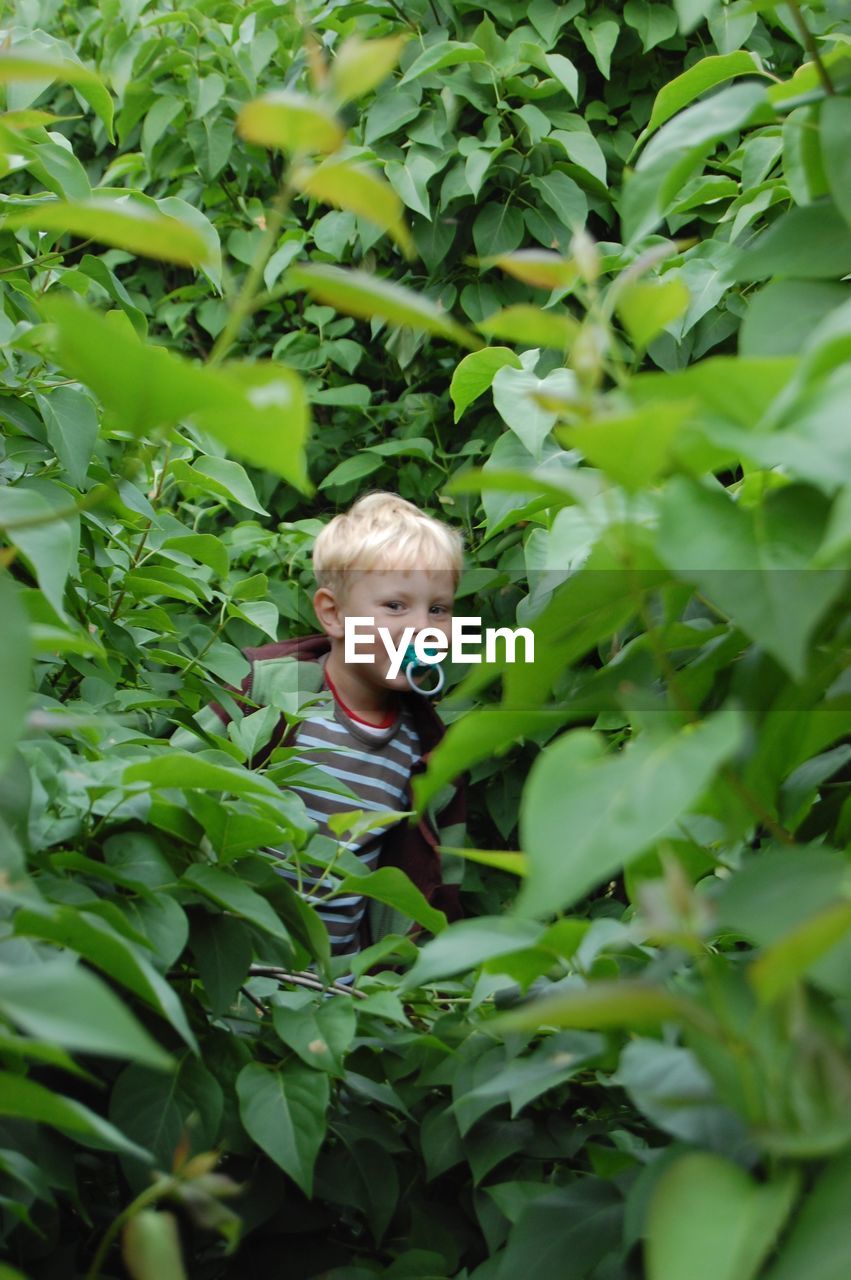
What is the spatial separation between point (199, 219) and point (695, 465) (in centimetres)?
93

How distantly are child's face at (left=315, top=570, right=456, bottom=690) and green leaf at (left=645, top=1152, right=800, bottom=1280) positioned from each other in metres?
1.53

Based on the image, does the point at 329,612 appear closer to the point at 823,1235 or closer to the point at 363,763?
the point at 363,763

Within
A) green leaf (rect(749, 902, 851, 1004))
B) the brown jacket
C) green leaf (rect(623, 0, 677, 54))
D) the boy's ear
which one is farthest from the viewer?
green leaf (rect(623, 0, 677, 54))

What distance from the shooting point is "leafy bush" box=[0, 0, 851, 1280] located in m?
0.43

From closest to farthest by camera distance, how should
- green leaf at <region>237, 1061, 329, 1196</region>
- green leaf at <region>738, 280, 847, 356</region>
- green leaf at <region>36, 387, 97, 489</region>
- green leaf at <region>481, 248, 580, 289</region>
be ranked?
green leaf at <region>481, 248, 580, 289</region> → green leaf at <region>738, 280, 847, 356</region> → green leaf at <region>237, 1061, 329, 1196</region> → green leaf at <region>36, 387, 97, 489</region>

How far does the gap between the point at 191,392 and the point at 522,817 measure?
1.76 feet

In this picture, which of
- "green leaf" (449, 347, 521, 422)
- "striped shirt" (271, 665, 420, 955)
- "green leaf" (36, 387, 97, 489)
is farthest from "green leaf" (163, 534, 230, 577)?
"striped shirt" (271, 665, 420, 955)

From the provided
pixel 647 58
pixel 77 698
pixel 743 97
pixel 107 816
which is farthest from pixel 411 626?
pixel 743 97

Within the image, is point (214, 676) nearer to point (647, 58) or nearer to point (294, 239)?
point (294, 239)

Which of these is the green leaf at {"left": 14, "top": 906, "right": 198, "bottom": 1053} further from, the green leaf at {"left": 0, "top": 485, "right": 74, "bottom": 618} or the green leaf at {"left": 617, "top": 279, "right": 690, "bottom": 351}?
the green leaf at {"left": 617, "top": 279, "right": 690, "bottom": 351}

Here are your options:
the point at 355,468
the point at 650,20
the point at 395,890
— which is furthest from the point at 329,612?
the point at 395,890

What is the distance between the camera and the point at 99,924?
1.82ft

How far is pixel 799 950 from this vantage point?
1.24ft

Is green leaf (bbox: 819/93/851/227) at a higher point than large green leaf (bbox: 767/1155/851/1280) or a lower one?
higher
